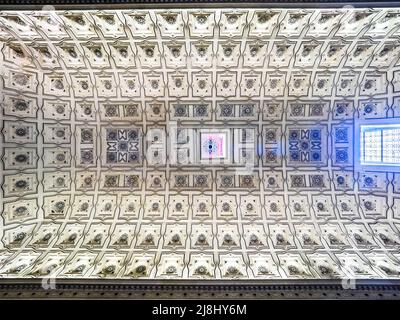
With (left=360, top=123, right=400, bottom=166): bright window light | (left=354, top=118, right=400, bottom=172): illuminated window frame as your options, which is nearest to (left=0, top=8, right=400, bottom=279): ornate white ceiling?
(left=354, top=118, right=400, bottom=172): illuminated window frame

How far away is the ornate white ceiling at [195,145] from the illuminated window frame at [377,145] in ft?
1.65

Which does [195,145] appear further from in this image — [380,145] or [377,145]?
[380,145]

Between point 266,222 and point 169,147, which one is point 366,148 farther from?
point 169,147

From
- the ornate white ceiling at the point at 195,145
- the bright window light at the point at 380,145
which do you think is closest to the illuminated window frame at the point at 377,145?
the bright window light at the point at 380,145

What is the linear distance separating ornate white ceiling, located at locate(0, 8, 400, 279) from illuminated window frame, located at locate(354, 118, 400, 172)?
1.65 ft

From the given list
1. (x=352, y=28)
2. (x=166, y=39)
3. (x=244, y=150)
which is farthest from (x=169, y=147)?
(x=352, y=28)

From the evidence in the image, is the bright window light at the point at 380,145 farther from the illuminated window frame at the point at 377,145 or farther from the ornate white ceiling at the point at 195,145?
the ornate white ceiling at the point at 195,145

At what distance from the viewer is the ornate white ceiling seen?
1495 cm

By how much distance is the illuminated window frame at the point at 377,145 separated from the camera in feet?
56.2

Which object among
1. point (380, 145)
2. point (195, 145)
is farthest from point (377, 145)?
point (195, 145)

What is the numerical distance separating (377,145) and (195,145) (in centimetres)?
1083

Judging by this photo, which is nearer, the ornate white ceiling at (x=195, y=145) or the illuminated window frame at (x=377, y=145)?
the ornate white ceiling at (x=195, y=145)

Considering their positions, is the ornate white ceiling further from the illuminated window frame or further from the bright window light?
the bright window light

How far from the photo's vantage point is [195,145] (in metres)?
18.9
